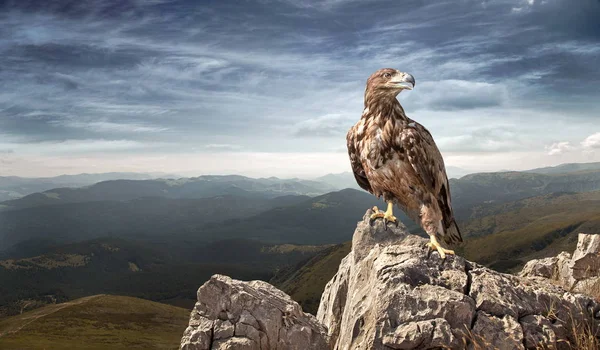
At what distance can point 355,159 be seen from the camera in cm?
1138

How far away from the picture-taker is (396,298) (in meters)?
8.84

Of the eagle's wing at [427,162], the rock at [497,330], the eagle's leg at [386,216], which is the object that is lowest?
the rock at [497,330]

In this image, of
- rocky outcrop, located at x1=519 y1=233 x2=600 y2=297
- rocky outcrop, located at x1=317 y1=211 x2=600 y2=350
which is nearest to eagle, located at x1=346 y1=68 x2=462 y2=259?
rocky outcrop, located at x1=317 y1=211 x2=600 y2=350

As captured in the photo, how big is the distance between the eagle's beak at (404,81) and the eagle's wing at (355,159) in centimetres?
189

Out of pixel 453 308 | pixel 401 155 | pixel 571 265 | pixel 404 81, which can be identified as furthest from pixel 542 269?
pixel 404 81

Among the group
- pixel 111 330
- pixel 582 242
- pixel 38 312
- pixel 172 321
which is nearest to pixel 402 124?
pixel 582 242

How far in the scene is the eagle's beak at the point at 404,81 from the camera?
351 inches

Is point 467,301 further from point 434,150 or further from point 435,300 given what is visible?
point 434,150

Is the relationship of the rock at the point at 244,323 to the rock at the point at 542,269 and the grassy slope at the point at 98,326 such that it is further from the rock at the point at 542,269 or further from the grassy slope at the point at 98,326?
the grassy slope at the point at 98,326

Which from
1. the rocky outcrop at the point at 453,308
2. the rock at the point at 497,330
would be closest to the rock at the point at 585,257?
the rocky outcrop at the point at 453,308

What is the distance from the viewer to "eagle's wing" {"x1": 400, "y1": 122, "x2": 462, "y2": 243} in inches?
380

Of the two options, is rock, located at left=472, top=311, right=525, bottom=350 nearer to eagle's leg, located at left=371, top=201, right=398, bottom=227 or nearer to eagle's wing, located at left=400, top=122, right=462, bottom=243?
eagle's wing, located at left=400, top=122, right=462, bottom=243

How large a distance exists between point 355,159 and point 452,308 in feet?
15.2

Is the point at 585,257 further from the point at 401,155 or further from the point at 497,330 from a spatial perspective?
the point at 401,155
